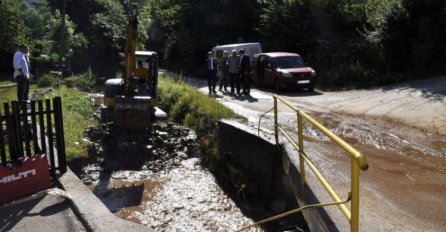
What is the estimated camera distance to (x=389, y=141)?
33.5 feet

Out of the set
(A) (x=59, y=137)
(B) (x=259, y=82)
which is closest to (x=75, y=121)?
(A) (x=59, y=137)

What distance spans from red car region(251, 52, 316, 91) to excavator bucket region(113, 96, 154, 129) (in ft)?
26.9

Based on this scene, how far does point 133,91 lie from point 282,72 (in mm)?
7795

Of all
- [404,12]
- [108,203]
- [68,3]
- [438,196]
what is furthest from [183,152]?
[68,3]

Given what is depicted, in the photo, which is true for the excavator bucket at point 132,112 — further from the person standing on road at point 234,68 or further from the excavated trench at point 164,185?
the person standing on road at point 234,68

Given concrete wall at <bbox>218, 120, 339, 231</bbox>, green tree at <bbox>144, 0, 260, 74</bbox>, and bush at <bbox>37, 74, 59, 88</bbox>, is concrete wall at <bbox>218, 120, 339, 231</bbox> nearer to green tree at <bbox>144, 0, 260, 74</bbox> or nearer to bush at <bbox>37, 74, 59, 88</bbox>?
bush at <bbox>37, 74, 59, 88</bbox>

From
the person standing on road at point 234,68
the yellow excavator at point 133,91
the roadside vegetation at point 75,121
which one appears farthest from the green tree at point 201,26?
the yellow excavator at point 133,91

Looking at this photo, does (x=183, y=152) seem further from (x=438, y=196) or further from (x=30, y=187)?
(x=438, y=196)

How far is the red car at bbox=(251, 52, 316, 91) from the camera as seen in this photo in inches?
748

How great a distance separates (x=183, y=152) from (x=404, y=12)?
41.0 feet

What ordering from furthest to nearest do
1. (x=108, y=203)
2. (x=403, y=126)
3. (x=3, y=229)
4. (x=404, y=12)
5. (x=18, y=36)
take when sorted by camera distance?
1. (x=18, y=36)
2. (x=404, y=12)
3. (x=403, y=126)
4. (x=108, y=203)
5. (x=3, y=229)

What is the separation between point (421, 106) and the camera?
1368 centimetres

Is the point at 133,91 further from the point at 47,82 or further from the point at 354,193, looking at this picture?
the point at 47,82

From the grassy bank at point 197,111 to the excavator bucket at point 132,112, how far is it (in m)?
1.52
